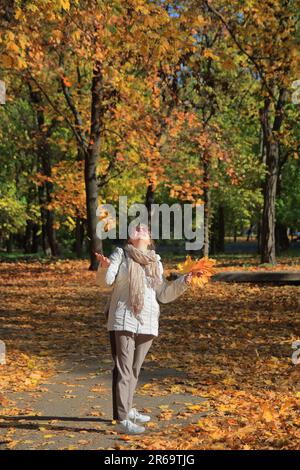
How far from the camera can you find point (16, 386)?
8562mm

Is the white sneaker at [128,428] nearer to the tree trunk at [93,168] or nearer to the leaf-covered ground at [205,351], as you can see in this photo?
the leaf-covered ground at [205,351]

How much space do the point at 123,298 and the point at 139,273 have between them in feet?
0.88

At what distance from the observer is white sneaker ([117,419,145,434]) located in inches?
247

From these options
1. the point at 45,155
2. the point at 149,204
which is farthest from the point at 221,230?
the point at 149,204

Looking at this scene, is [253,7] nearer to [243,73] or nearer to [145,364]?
[145,364]

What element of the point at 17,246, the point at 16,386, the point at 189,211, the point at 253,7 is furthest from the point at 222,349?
the point at 17,246

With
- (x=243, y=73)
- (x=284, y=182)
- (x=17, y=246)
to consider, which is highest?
(x=243, y=73)

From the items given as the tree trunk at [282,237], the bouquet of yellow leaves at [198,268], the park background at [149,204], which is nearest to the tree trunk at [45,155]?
the park background at [149,204]

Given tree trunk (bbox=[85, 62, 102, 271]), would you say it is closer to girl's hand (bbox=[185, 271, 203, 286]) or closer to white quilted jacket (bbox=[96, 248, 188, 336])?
white quilted jacket (bbox=[96, 248, 188, 336])

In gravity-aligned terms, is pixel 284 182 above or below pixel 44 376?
above

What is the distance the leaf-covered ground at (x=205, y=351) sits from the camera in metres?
6.37

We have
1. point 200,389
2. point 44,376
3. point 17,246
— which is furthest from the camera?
point 17,246

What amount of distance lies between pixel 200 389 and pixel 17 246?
7065 cm

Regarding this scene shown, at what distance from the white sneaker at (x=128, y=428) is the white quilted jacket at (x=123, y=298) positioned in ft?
2.74
